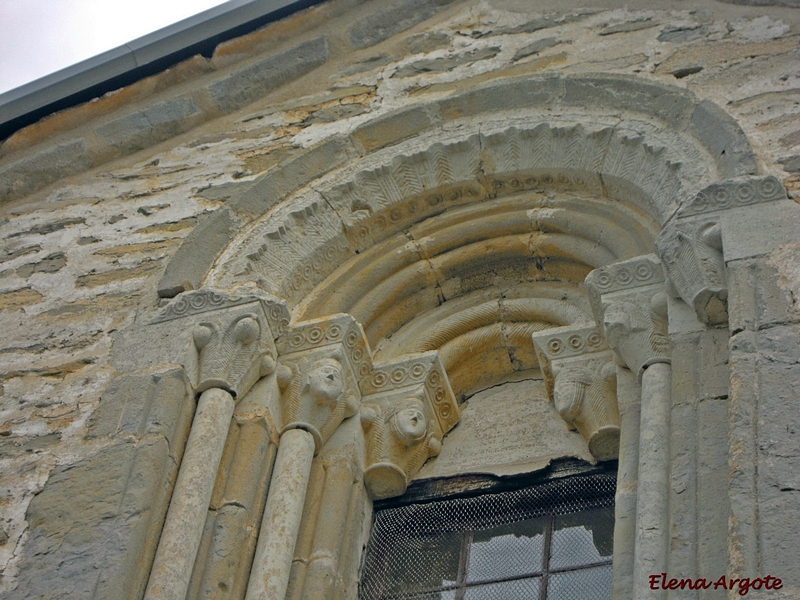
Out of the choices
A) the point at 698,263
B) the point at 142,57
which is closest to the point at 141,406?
the point at 698,263

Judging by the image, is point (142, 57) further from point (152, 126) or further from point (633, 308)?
point (633, 308)

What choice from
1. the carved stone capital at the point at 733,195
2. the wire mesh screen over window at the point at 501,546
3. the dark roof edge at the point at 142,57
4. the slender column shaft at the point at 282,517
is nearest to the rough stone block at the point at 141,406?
the slender column shaft at the point at 282,517

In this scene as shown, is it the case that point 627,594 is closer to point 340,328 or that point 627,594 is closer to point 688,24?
point 340,328

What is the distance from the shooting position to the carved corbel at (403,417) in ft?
17.7

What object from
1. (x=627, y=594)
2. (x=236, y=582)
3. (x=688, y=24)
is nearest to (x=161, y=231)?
(x=236, y=582)

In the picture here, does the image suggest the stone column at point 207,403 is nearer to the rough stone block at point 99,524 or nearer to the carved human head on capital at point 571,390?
the rough stone block at point 99,524

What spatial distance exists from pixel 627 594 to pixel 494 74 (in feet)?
10.2

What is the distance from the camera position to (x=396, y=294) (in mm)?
6086

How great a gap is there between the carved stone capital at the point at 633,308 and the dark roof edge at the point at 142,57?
2.90 m

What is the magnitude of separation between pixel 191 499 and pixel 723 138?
8.20 feet

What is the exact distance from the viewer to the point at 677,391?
14.4 ft

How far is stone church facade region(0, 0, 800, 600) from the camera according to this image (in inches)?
172
